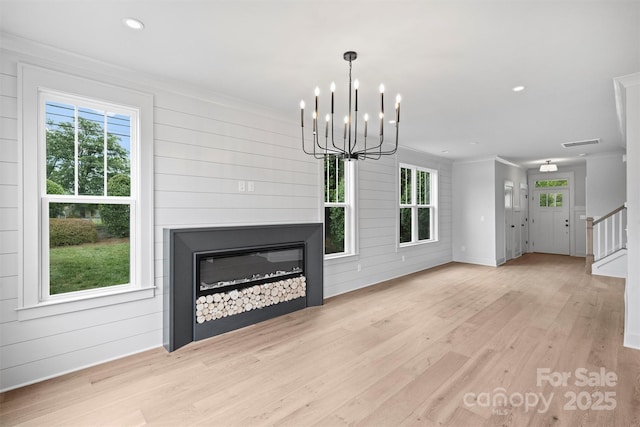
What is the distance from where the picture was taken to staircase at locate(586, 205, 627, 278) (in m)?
6.04

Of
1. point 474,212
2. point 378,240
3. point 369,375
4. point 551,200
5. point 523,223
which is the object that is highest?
point 551,200

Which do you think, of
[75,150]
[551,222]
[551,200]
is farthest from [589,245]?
[75,150]

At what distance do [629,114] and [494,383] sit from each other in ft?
9.24

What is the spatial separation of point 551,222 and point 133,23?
10.9 meters

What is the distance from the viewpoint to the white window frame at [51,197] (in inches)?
95.3

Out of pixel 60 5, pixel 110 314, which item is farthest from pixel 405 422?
pixel 60 5

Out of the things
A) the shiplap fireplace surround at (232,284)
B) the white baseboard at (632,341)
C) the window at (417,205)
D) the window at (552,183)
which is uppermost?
Result: the window at (552,183)

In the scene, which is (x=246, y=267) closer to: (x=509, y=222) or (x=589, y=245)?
(x=589, y=245)

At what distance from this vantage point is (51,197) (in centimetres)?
256

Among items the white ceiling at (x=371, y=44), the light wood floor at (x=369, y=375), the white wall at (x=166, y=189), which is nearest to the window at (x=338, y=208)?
the white wall at (x=166, y=189)

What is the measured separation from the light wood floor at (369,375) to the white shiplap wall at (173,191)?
0.24 m

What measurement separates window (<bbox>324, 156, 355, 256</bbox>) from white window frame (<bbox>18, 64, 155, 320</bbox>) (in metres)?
2.56

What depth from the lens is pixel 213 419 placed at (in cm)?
205

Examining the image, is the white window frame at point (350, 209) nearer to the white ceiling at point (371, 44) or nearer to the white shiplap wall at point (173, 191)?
the white shiplap wall at point (173, 191)
